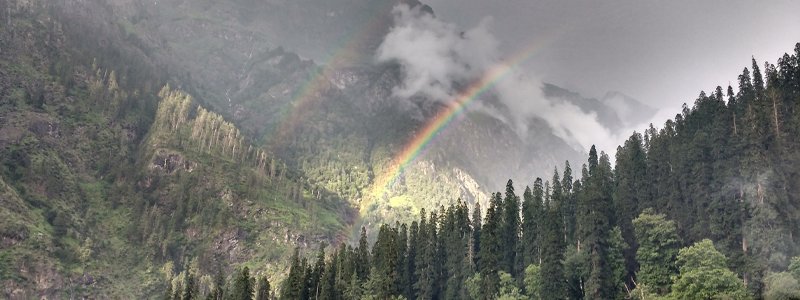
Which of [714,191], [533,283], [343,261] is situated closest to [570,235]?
[533,283]

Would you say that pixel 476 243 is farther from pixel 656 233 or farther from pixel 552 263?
pixel 656 233

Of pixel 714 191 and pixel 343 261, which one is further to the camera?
pixel 343 261

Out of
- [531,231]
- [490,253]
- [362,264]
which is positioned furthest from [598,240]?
[362,264]

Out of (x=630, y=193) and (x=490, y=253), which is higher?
(x=630, y=193)

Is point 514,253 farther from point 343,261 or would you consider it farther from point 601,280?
point 343,261

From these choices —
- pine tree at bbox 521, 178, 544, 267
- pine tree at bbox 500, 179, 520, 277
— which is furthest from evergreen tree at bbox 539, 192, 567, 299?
pine tree at bbox 500, 179, 520, 277

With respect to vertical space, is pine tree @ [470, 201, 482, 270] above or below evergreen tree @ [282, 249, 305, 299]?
above

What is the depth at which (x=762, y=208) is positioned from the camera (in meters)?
113

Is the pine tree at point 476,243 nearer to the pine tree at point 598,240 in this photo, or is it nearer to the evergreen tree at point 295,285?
the pine tree at point 598,240

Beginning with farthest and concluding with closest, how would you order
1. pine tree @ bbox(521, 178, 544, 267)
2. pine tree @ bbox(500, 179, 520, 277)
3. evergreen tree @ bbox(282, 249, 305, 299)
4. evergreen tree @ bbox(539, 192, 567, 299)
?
pine tree @ bbox(500, 179, 520, 277)
evergreen tree @ bbox(282, 249, 305, 299)
pine tree @ bbox(521, 178, 544, 267)
evergreen tree @ bbox(539, 192, 567, 299)

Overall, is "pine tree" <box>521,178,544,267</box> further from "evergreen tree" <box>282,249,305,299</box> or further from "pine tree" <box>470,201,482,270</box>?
"evergreen tree" <box>282,249,305,299</box>

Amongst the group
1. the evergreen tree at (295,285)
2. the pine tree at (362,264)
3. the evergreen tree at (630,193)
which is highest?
the evergreen tree at (630,193)

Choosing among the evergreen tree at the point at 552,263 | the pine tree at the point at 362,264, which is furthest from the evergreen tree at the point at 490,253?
the pine tree at the point at 362,264

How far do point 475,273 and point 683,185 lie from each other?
55479 mm
